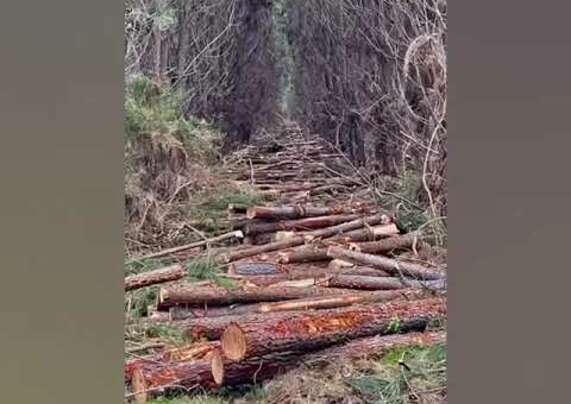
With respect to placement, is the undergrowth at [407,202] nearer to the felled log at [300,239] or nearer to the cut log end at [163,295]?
the felled log at [300,239]

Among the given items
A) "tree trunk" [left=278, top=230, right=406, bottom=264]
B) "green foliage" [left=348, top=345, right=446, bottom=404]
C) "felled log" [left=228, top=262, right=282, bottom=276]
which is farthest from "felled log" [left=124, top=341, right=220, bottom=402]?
"green foliage" [left=348, top=345, right=446, bottom=404]

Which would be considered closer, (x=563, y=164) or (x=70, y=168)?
(x=563, y=164)

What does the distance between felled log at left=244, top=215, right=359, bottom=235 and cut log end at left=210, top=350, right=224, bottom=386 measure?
426mm

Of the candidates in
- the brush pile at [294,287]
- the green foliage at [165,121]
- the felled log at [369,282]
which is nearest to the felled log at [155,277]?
the brush pile at [294,287]

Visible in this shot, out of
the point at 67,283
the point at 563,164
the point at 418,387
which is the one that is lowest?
the point at 418,387

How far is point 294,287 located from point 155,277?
1.57ft

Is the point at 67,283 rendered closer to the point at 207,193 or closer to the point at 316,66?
the point at 207,193

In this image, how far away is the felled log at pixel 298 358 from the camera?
242cm

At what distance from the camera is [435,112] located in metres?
2.37

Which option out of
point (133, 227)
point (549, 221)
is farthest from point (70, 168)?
point (549, 221)

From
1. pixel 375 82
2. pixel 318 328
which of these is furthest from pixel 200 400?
pixel 375 82

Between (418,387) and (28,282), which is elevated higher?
(28,282)

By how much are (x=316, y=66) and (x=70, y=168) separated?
90 centimetres

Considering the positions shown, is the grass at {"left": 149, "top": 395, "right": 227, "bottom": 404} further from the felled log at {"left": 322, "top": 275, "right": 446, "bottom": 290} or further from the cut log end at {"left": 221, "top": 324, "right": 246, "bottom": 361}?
the felled log at {"left": 322, "top": 275, "right": 446, "bottom": 290}
